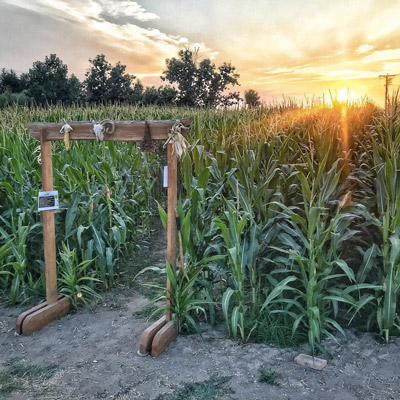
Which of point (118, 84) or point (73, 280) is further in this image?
point (118, 84)

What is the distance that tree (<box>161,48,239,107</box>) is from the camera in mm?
45094

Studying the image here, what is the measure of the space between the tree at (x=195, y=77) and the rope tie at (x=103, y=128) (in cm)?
4178

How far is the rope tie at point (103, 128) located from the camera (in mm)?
3596

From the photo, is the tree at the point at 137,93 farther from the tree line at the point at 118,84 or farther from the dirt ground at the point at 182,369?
the dirt ground at the point at 182,369

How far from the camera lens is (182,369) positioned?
3.12m

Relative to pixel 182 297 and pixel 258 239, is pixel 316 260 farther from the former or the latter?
pixel 182 297

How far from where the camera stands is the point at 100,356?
337 cm

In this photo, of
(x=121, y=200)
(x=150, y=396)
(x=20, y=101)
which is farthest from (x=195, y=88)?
Answer: (x=150, y=396)

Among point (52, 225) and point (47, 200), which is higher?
point (47, 200)

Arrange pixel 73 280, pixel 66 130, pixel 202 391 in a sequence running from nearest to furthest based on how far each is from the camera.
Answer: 1. pixel 202 391
2. pixel 66 130
3. pixel 73 280

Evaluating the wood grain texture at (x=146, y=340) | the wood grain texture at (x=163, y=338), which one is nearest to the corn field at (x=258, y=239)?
the wood grain texture at (x=163, y=338)

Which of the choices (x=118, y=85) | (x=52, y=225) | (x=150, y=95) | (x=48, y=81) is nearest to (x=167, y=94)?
(x=150, y=95)

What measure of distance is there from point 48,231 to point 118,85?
45.0 m

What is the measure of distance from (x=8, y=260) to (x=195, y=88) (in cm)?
4283
